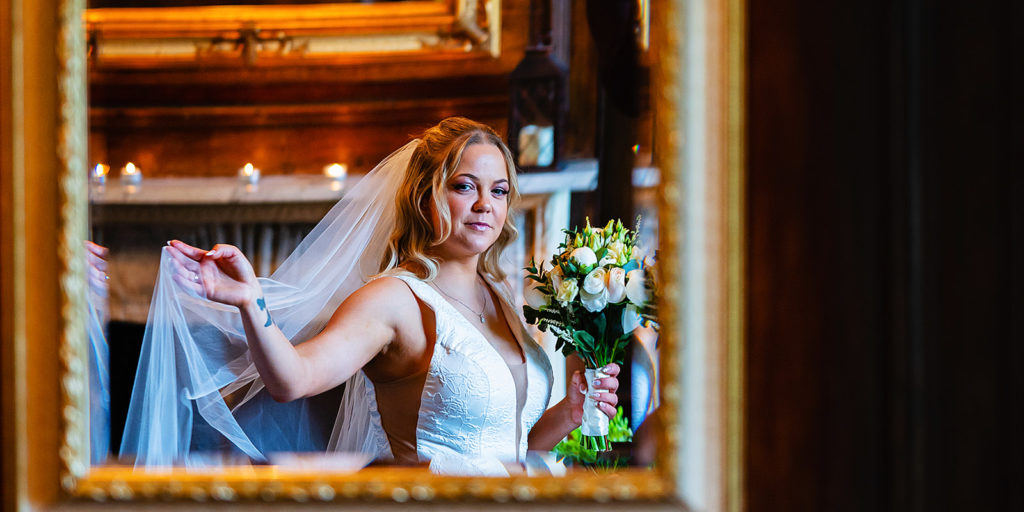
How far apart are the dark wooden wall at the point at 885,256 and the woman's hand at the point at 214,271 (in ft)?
1.88

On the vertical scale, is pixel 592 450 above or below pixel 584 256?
below

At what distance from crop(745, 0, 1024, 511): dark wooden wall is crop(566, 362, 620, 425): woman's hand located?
0.19 metres

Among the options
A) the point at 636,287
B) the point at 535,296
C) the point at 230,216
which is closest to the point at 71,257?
the point at 230,216

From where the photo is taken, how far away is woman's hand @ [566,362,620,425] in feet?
3.07

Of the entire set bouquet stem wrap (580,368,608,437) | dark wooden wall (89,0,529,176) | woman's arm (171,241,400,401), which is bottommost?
bouquet stem wrap (580,368,608,437)

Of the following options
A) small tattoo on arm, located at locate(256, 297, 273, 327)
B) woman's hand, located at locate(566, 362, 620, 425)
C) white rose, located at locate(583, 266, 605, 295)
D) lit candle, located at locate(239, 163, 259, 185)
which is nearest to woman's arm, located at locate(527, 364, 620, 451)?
→ woman's hand, located at locate(566, 362, 620, 425)

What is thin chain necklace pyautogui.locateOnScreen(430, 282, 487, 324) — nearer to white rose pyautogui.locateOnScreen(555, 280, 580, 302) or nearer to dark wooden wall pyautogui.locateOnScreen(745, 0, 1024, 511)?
white rose pyautogui.locateOnScreen(555, 280, 580, 302)

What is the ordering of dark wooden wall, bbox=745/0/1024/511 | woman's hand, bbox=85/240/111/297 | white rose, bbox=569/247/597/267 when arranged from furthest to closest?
white rose, bbox=569/247/597/267, woman's hand, bbox=85/240/111/297, dark wooden wall, bbox=745/0/1024/511

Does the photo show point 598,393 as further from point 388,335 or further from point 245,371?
point 245,371

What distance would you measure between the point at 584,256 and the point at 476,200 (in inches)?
6.4

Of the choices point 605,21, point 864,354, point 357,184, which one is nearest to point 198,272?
point 357,184

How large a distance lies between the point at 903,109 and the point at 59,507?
0.92 meters

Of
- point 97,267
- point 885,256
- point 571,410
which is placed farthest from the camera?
point 571,410

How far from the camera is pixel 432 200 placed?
1.02m
